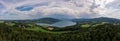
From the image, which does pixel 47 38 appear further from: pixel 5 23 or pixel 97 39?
pixel 5 23

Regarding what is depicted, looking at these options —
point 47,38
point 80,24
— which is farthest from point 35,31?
point 80,24

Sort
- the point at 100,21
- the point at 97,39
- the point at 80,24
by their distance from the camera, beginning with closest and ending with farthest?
the point at 97,39 < the point at 80,24 < the point at 100,21

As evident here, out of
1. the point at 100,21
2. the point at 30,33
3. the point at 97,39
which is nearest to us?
the point at 97,39

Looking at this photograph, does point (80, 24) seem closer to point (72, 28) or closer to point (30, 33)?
point (72, 28)

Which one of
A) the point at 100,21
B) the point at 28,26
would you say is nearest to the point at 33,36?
the point at 28,26

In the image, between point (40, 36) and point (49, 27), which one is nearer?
point (40, 36)

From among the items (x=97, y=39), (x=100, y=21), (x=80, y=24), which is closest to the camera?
(x=97, y=39)
